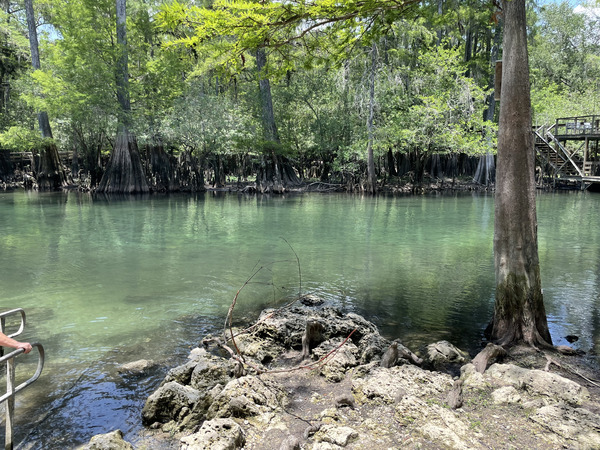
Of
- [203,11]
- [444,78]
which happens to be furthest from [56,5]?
[203,11]

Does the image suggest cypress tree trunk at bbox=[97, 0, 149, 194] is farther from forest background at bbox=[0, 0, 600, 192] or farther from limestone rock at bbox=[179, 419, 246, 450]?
limestone rock at bbox=[179, 419, 246, 450]

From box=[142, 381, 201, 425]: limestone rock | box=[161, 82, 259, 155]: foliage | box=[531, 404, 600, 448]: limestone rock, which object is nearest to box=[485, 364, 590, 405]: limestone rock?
box=[531, 404, 600, 448]: limestone rock

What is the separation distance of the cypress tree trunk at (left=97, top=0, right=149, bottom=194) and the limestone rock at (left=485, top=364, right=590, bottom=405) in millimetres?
28496

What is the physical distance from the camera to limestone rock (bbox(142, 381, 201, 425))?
4.02m

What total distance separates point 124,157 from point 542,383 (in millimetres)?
29474

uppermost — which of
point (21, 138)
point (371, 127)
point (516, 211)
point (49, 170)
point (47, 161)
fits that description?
point (21, 138)

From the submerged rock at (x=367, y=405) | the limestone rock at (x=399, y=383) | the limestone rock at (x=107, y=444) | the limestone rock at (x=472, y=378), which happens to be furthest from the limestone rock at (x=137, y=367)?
the limestone rock at (x=472, y=378)

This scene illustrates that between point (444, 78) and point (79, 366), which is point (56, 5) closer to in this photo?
point (444, 78)

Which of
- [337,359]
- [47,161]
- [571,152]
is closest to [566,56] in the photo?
[571,152]

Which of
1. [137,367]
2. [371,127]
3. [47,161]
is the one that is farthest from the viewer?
[47,161]

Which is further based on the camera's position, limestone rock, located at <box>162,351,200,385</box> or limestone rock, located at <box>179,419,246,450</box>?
limestone rock, located at <box>162,351,200,385</box>

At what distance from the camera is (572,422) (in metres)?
3.44

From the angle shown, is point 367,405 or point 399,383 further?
point 399,383

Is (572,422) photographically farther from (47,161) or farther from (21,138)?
(47,161)
